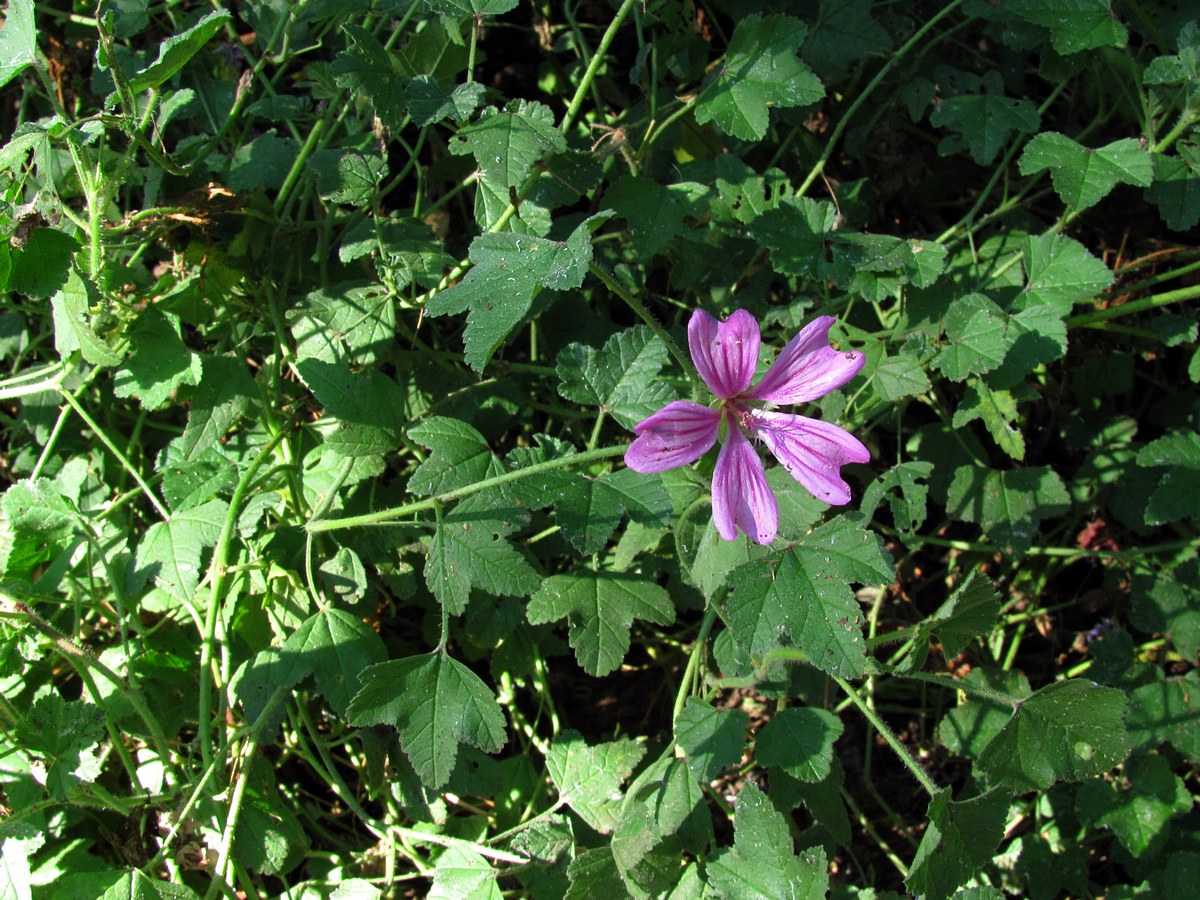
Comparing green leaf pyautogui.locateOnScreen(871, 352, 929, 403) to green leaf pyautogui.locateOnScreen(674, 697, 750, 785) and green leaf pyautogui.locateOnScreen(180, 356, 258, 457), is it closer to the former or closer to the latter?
green leaf pyautogui.locateOnScreen(674, 697, 750, 785)

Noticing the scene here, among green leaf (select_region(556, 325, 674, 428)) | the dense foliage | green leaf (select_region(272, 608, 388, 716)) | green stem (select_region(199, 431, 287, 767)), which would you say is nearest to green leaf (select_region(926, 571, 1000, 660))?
the dense foliage

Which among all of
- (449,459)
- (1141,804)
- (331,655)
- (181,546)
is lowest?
(1141,804)

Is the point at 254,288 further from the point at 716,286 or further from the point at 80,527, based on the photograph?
the point at 716,286

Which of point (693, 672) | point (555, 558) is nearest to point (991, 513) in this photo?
point (693, 672)

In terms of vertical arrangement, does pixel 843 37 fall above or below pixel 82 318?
above

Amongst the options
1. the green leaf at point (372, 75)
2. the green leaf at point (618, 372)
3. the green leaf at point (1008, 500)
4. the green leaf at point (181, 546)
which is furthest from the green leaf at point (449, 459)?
the green leaf at point (1008, 500)

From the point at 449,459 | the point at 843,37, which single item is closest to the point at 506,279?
the point at 449,459

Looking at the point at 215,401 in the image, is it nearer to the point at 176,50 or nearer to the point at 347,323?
the point at 347,323
